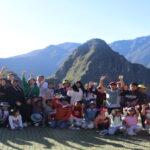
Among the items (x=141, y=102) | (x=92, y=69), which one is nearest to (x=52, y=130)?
(x=141, y=102)

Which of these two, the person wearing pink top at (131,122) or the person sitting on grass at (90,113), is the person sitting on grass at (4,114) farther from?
the person wearing pink top at (131,122)

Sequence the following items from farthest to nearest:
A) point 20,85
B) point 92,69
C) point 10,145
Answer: point 92,69 < point 20,85 < point 10,145

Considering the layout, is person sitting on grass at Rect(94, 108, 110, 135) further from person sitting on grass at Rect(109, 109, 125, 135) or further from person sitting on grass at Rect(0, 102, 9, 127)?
person sitting on grass at Rect(0, 102, 9, 127)

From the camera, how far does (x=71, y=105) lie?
19391 mm

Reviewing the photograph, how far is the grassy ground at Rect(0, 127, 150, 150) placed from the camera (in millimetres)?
14758

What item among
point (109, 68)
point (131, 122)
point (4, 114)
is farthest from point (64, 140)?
point (109, 68)

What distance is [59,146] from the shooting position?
14.9m

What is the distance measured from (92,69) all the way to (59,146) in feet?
548

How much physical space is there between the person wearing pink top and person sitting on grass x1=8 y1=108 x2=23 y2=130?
4165 millimetres

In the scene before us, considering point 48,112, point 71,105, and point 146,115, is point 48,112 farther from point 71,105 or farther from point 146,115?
point 146,115

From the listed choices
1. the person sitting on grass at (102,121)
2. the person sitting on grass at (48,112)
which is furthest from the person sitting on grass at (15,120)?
the person sitting on grass at (102,121)

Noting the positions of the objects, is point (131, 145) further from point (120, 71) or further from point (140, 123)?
point (120, 71)

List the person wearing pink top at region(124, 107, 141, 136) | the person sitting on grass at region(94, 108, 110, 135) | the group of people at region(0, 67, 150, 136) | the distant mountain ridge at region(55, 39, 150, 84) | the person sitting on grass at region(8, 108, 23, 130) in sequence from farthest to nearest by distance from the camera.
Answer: the distant mountain ridge at region(55, 39, 150, 84)
the group of people at region(0, 67, 150, 136)
the person sitting on grass at region(94, 108, 110, 135)
the person sitting on grass at region(8, 108, 23, 130)
the person wearing pink top at region(124, 107, 141, 136)

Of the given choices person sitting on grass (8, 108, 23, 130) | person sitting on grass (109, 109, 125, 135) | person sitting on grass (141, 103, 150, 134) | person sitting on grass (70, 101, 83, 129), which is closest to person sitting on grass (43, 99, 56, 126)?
person sitting on grass (70, 101, 83, 129)
